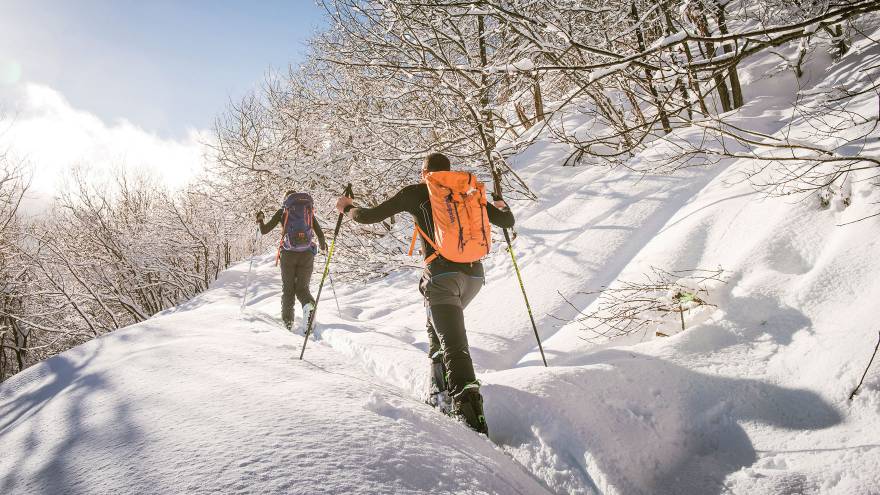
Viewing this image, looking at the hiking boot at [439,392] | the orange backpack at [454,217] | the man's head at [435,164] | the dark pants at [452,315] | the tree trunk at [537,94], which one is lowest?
the hiking boot at [439,392]

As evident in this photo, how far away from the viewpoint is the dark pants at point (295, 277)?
210 inches

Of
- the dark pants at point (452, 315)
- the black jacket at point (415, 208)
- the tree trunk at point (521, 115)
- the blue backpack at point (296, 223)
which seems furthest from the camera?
the blue backpack at point (296, 223)

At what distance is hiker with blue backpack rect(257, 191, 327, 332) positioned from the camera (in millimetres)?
5293

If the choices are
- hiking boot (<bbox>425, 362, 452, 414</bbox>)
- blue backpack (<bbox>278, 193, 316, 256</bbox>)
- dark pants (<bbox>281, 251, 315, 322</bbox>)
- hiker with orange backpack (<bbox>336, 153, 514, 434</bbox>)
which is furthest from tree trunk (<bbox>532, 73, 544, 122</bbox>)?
dark pants (<bbox>281, 251, 315, 322</bbox>)

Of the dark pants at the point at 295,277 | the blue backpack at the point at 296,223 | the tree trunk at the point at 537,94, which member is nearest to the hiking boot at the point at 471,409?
the tree trunk at the point at 537,94

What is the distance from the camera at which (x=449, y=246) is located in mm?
2570

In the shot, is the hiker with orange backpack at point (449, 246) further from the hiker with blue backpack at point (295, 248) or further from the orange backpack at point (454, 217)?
the hiker with blue backpack at point (295, 248)

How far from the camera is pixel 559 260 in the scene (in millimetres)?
5176

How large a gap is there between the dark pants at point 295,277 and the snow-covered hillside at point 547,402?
4.13 ft

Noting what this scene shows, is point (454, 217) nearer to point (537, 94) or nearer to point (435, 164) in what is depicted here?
point (435, 164)

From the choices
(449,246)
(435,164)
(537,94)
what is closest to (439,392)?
(449,246)

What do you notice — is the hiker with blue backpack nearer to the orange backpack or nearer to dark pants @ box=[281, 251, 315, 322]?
dark pants @ box=[281, 251, 315, 322]

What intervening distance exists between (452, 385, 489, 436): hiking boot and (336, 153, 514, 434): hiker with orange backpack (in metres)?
0.07

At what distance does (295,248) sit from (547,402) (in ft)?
13.3
